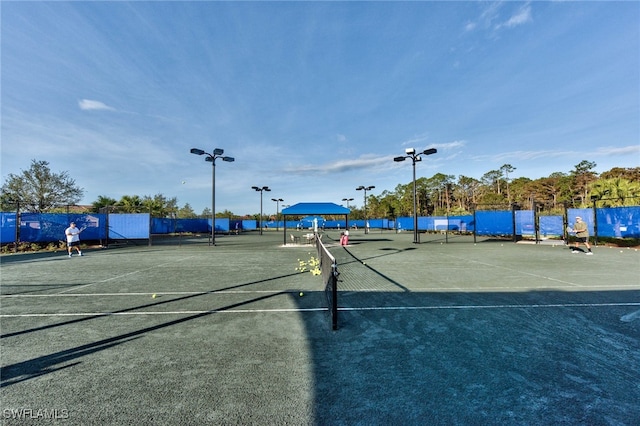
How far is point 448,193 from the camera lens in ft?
278

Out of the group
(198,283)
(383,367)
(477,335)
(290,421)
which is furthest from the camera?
(198,283)

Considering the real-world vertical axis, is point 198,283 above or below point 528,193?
below

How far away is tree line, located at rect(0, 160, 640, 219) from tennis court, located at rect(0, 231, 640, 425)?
1057 inches

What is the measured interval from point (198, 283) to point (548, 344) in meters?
8.47

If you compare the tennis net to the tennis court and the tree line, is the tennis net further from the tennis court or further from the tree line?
the tree line

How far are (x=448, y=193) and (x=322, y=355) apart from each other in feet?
295

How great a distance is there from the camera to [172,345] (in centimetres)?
429

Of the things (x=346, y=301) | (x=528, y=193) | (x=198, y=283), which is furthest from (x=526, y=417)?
(x=528, y=193)

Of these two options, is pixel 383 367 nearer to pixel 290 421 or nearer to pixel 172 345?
pixel 290 421

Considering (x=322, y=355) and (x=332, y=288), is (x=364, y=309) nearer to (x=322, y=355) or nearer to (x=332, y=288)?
(x=332, y=288)

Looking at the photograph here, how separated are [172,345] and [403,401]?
11.3ft

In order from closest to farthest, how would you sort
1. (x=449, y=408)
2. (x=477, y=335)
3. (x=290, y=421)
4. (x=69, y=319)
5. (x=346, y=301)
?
(x=290, y=421), (x=449, y=408), (x=477, y=335), (x=69, y=319), (x=346, y=301)

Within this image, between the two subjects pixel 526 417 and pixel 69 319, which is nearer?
pixel 526 417

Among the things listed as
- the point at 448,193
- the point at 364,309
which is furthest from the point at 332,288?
the point at 448,193
